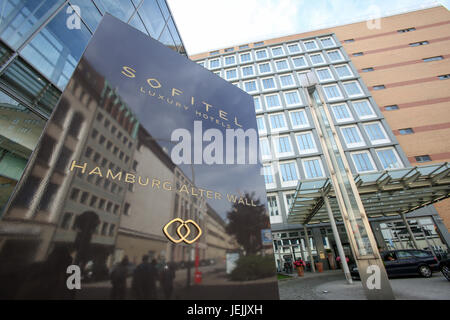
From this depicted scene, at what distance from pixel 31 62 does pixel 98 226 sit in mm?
4915

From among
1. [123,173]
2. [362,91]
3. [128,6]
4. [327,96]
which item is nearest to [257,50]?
[327,96]

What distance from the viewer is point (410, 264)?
897cm

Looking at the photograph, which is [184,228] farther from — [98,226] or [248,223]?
Result: [248,223]

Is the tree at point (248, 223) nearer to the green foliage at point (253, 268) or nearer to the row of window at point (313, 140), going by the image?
the green foliage at point (253, 268)

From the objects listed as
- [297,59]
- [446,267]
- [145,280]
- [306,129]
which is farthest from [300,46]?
[145,280]

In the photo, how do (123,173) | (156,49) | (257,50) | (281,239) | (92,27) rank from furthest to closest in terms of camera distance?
(257,50) → (281,239) → (92,27) → (156,49) → (123,173)

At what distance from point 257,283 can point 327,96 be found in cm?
2386

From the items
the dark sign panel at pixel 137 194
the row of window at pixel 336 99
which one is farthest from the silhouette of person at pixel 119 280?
the row of window at pixel 336 99

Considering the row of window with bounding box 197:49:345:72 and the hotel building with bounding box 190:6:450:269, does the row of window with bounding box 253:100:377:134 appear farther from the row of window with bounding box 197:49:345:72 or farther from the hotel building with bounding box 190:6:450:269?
the row of window with bounding box 197:49:345:72

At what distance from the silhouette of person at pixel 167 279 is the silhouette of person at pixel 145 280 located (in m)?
0.10

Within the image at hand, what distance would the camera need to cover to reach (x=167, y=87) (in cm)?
382

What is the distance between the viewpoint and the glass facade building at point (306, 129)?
650 inches

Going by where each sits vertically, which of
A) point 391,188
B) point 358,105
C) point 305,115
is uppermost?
point 358,105
